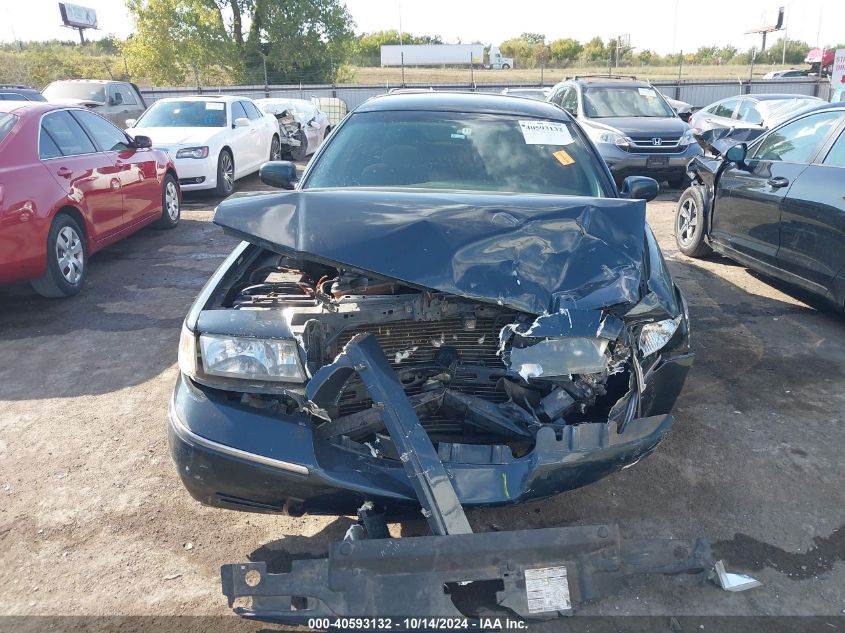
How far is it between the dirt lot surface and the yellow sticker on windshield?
1578 mm

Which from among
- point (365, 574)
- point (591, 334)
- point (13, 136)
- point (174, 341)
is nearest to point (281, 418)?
point (365, 574)

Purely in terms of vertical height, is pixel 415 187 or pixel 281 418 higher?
pixel 415 187

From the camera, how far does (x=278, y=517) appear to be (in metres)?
2.90

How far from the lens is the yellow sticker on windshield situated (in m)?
3.81

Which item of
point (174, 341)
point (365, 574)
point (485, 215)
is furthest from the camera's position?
point (174, 341)

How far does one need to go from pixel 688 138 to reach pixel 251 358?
32.7 ft

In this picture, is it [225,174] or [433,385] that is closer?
[433,385]

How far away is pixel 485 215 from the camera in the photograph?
2494 mm

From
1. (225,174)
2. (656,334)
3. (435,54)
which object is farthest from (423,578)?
(435,54)

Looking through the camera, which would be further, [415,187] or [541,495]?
[415,187]

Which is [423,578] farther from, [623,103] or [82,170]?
[623,103]

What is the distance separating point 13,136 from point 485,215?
468 centimetres

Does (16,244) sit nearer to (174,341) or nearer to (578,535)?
(174,341)

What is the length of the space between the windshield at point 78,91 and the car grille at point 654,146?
11.5 m
